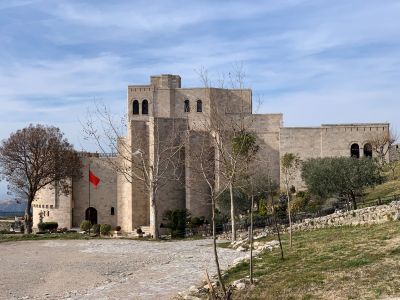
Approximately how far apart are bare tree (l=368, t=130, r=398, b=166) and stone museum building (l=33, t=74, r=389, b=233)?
0.34 metres

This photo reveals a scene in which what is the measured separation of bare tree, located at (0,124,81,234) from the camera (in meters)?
36.0

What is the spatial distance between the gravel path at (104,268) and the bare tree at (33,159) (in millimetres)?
9075

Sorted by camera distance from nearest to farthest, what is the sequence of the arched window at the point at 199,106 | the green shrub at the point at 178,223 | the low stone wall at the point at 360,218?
1. the low stone wall at the point at 360,218
2. the green shrub at the point at 178,223
3. the arched window at the point at 199,106

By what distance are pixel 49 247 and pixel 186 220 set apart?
10.3 metres

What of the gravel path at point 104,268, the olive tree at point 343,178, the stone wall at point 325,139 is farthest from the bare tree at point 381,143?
the gravel path at point 104,268

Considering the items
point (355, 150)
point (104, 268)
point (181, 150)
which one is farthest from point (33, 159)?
point (355, 150)

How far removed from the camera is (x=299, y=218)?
29.1 m

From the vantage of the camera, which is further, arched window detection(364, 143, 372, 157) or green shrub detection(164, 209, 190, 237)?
arched window detection(364, 143, 372, 157)

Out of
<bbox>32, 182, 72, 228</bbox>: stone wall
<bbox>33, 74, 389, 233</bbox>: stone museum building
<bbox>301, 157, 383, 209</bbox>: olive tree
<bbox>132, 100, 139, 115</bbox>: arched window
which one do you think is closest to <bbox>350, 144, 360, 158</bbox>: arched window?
<bbox>33, 74, 389, 233</bbox>: stone museum building

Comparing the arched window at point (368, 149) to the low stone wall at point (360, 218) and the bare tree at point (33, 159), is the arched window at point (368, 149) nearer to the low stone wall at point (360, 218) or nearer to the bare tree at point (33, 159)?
the low stone wall at point (360, 218)

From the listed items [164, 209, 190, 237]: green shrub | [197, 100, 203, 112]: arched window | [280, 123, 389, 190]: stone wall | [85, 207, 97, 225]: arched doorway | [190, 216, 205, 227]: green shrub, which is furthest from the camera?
[197, 100, 203, 112]: arched window

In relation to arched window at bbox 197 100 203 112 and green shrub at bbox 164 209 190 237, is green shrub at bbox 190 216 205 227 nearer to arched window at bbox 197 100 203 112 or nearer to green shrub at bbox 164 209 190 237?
green shrub at bbox 164 209 190 237

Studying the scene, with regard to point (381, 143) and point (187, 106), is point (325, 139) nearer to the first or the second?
point (381, 143)

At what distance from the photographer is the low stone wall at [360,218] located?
68.8 ft
